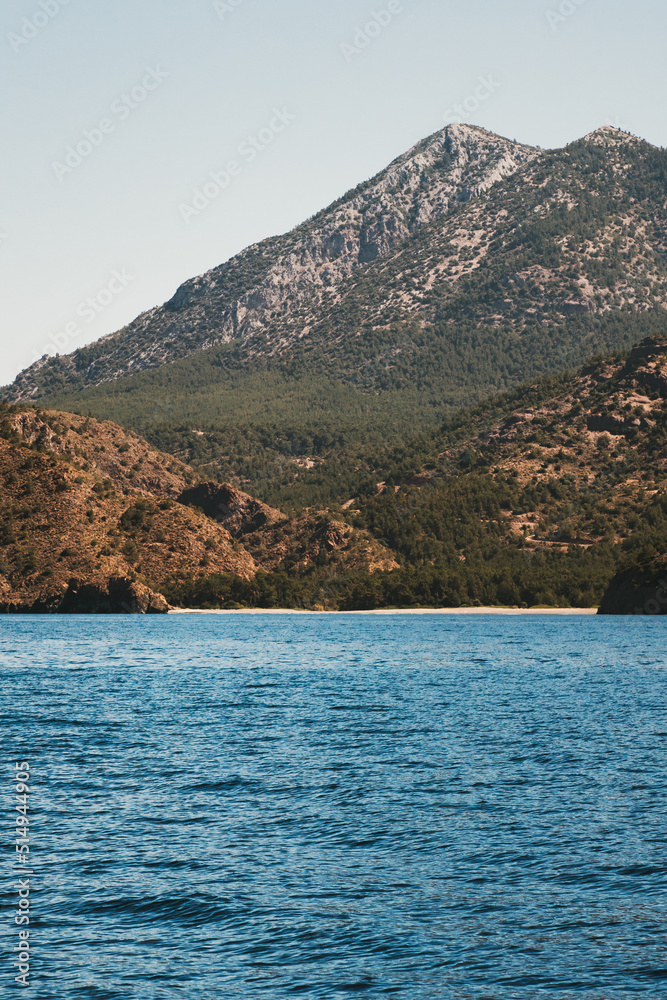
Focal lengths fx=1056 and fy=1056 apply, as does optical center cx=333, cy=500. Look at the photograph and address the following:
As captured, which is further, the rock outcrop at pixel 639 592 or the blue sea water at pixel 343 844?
the rock outcrop at pixel 639 592

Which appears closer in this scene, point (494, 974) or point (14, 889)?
point (494, 974)

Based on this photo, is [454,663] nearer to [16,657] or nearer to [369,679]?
[369,679]

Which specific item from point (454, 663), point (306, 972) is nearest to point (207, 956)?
point (306, 972)

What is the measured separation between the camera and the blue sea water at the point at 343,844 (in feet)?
70.2

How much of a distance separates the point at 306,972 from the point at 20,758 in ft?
87.4

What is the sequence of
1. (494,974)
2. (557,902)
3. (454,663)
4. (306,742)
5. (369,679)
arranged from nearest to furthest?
(494,974) < (557,902) < (306,742) < (369,679) < (454,663)

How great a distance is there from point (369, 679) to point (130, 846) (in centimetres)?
5519

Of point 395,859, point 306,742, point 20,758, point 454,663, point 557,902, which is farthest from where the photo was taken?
point 454,663

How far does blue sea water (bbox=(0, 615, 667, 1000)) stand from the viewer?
2139 centimetres

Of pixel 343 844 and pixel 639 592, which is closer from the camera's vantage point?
pixel 343 844

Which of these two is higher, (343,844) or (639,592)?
(343,844)

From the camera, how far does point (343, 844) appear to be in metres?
30.6

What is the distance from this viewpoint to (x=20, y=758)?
146 feet

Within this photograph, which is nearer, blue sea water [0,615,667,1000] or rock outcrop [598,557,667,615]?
blue sea water [0,615,667,1000]
